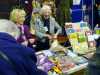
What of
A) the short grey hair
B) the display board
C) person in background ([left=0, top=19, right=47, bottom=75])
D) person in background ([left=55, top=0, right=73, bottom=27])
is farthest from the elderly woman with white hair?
person in background ([left=0, top=19, right=47, bottom=75])

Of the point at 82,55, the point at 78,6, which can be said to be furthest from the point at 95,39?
the point at 78,6

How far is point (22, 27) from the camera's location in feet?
21.6

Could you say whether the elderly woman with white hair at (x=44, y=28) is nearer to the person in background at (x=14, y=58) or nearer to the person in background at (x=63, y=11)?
the person in background at (x=63, y=11)

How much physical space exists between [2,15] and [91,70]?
16.5 feet

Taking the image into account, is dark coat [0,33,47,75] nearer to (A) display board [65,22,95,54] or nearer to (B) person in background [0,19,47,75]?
(B) person in background [0,19,47,75]

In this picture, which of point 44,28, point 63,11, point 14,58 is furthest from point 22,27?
point 14,58

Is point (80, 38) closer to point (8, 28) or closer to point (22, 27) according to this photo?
point (22, 27)

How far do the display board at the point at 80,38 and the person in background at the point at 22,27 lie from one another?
0.70m

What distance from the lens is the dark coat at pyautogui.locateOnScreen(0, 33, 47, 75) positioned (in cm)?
213

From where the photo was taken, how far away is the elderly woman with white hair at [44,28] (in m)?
7.25

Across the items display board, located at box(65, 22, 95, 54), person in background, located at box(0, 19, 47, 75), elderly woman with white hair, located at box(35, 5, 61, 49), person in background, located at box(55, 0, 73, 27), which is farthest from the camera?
person in background, located at box(55, 0, 73, 27)

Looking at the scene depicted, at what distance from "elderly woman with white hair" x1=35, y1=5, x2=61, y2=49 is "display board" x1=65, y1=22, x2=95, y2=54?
82 centimetres

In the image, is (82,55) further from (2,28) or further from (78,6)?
(78,6)

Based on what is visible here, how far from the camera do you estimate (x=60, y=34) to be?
25.5 ft
